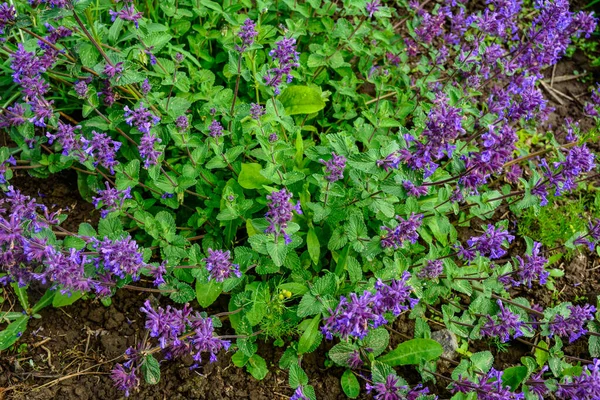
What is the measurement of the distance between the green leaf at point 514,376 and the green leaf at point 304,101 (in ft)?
8.47

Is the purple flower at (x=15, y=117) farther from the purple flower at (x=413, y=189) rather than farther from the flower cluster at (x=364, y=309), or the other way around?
the purple flower at (x=413, y=189)

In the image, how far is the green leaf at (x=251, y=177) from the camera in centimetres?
429

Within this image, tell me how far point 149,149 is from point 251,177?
852 mm

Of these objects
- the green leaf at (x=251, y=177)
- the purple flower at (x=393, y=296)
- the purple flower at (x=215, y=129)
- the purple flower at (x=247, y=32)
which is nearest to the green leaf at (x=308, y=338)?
the purple flower at (x=393, y=296)

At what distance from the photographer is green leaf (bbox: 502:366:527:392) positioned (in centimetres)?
396

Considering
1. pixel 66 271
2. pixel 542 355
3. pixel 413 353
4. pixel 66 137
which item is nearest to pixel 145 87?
pixel 66 137

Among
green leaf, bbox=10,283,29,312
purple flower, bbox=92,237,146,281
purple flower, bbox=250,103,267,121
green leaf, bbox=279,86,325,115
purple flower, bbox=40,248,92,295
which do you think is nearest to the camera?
purple flower, bbox=40,248,92,295

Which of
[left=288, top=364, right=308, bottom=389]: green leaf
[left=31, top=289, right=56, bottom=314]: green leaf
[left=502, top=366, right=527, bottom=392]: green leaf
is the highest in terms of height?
[left=31, top=289, right=56, bottom=314]: green leaf

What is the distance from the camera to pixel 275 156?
4.21 m

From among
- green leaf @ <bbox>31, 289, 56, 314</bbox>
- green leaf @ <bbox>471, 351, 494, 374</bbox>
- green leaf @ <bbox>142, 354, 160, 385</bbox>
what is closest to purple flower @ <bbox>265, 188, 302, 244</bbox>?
green leaf @ <bbox>142, 354, 160, 385</bbox>

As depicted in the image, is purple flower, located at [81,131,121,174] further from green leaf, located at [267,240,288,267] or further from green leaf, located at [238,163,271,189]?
green leaf, located at [267,240,288,267]

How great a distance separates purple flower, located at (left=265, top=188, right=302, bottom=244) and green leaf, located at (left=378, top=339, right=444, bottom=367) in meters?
1.24

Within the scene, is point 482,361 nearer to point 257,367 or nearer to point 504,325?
point 504,325

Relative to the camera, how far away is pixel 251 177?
4.32 metres
